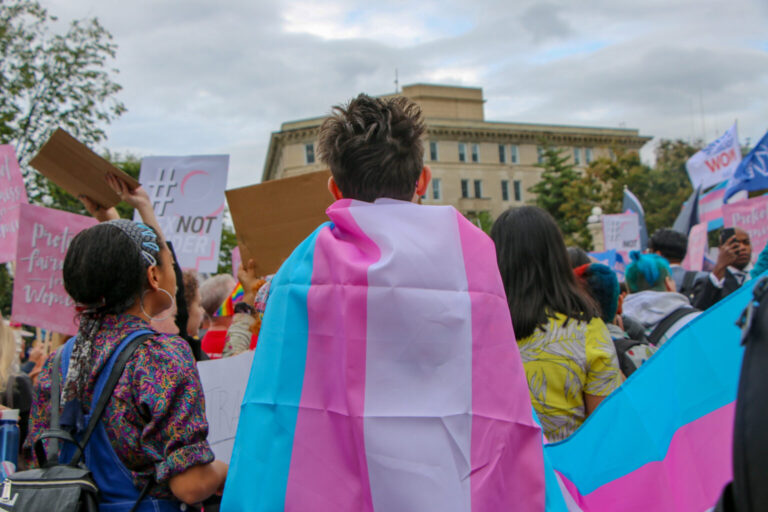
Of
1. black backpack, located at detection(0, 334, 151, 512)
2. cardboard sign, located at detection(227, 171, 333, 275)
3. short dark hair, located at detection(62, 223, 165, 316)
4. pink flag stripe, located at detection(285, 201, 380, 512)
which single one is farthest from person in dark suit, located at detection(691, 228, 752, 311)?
black backpack, located at detection(0, 334, 151, 512)

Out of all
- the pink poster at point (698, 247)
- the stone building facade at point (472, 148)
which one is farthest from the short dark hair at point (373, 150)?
the stone building facade at point (472, 148)

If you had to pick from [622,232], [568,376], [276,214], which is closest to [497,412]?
[568,376]

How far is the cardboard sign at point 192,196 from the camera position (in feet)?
21.0

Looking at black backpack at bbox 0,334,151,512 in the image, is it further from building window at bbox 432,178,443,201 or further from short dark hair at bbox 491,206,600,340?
Answer: building window at bbox 432,178,443,201

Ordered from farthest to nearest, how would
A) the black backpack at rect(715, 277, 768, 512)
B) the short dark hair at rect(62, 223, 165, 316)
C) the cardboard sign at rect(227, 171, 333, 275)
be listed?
the cardboard sign at rect(227, 171, 333, 275), the short dark hair at rect(62, 223, 165, 316), the black backpack at rect(715, 277, 768, 512)

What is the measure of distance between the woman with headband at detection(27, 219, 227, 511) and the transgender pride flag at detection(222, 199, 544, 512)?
395 millimetres

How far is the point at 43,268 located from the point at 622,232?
12.6 meters

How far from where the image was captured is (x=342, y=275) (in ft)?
5.68

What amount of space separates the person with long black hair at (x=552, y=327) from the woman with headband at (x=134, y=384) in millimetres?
1156

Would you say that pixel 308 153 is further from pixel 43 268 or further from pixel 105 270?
pixel 105 270

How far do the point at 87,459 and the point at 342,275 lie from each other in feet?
3.29

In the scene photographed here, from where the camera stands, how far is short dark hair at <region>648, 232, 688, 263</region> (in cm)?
528

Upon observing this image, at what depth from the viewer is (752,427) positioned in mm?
1036

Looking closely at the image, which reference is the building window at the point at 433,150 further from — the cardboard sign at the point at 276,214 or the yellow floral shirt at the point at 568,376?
the yellow floral shirt at the point at 568,376
